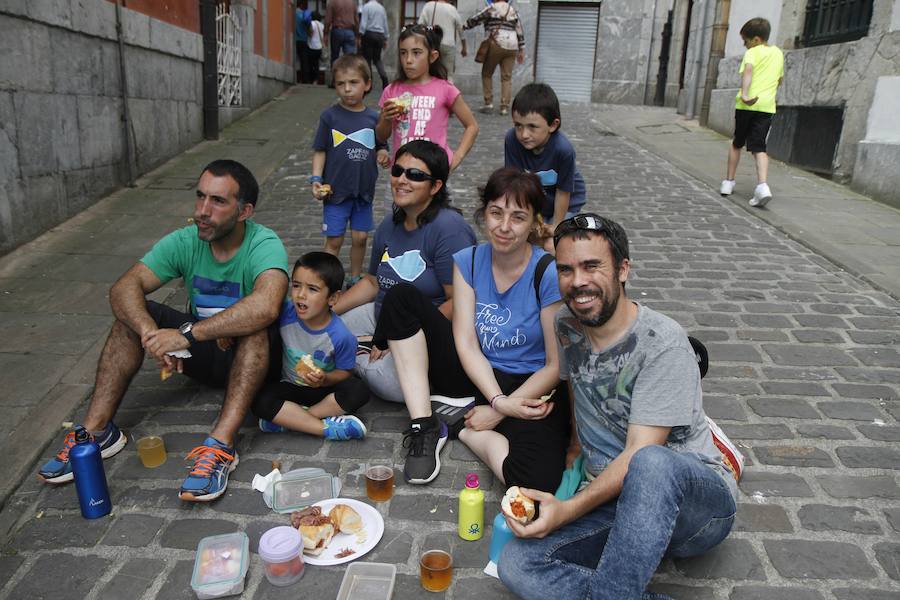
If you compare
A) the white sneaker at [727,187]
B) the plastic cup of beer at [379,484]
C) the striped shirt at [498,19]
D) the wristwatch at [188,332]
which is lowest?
the plastic cup of beer at [379,484]

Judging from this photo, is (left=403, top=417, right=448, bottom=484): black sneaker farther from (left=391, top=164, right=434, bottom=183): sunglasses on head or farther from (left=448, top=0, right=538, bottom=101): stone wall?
(left=448, top=0, right=538, bottom=101): stone wall

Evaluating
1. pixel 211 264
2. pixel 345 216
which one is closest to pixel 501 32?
pixel 345 216

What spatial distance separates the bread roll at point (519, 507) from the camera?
2.36 m

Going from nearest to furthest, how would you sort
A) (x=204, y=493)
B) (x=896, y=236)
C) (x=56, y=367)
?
1. (x=204, y=493)
2. (x=56, y=367)
3. (x=896, y=236)

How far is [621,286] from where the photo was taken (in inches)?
97.8

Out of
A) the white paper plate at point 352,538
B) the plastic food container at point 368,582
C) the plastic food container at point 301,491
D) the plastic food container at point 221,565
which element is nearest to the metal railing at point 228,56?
the plastic food container at point 301,491

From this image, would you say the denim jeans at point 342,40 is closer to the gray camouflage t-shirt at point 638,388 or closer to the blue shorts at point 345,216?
the blue shorts at point 345,216

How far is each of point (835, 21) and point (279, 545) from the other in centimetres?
1054

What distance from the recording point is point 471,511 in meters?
2.69

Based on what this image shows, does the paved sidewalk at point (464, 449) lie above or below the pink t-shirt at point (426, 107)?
below

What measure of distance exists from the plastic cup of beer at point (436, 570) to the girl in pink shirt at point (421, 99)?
294 cm

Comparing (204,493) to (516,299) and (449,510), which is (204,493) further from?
(516,299)

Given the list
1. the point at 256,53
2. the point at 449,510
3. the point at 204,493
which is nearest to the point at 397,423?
the point at 449,510

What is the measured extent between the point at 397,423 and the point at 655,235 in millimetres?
4362
